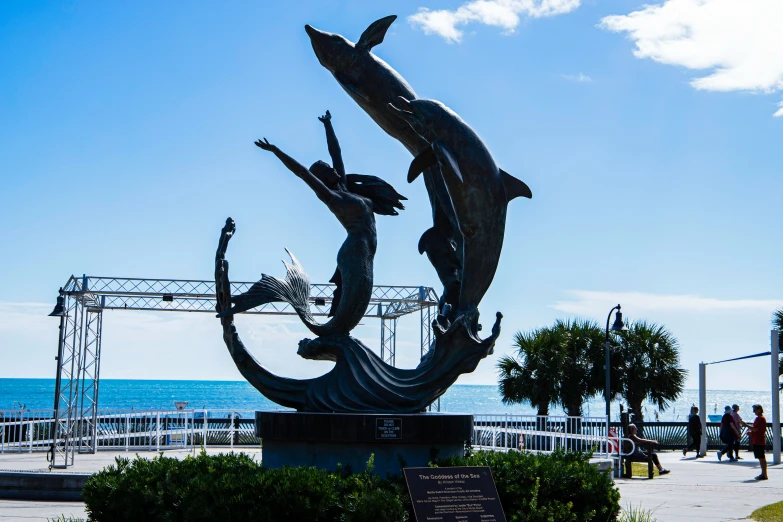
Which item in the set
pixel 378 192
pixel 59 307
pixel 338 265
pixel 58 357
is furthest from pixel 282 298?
pixel 59 307

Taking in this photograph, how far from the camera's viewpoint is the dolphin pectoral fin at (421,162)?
393 inches

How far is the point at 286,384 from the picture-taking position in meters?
9.74

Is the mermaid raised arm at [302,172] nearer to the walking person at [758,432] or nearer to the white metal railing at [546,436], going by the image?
the white metal railing at [546,436]

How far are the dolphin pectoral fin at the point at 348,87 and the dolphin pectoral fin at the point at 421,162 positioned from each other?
42.2 inches

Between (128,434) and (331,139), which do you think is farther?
(128,434)

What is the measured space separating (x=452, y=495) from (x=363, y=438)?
228cm

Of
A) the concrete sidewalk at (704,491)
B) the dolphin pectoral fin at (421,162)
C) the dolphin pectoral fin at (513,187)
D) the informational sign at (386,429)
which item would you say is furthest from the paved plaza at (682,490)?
the dolphin pectoral fin at (513,187)

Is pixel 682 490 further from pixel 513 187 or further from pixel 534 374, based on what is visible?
pixel 534 374

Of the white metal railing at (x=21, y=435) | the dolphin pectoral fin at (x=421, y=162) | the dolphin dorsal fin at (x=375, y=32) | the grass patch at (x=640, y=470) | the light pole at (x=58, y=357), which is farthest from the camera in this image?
the white metal railing at (x=21, y=435)

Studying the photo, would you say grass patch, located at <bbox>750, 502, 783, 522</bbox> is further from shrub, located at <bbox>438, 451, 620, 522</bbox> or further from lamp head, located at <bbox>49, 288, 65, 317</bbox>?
lamp head, located at <bbox>49, 288, 65, 317</bbox>

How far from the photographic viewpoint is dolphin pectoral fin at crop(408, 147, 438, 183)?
9.98 m

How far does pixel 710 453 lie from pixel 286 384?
703 inches

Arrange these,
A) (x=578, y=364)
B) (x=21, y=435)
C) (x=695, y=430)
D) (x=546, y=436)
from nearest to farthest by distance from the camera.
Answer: (x=546, y=436), (x=21, y=435), (x=695, y=430), (x=578, y=364)

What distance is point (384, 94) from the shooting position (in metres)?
10.4
